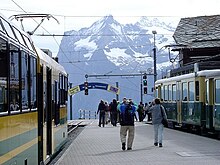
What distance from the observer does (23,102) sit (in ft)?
33.5

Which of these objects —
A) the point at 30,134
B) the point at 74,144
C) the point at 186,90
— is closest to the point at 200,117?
the point at 186,90

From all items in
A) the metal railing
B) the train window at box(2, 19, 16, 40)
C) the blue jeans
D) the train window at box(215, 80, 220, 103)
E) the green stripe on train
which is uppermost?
the train window at box(2, 19, 16, 40)

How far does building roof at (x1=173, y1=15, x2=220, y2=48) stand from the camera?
56.1m

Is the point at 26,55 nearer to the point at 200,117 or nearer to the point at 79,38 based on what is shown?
the point at 200,117

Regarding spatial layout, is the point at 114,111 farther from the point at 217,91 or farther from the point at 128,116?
the point at 128,116

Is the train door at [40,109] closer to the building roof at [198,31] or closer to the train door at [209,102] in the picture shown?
the train door at [209,102]


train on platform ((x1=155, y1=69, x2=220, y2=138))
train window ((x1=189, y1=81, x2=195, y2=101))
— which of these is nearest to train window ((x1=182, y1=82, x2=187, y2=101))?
train on platform ((x1=155, y1=69, x2=220, y2=138))

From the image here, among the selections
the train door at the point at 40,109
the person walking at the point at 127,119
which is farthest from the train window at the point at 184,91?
the train door at the point at 40,109

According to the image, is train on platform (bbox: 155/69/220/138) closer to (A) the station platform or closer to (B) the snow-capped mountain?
(A) the station platform

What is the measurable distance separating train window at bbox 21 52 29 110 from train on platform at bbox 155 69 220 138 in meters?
14.1

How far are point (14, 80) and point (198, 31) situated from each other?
2046 inches

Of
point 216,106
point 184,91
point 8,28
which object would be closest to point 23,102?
point 8,28

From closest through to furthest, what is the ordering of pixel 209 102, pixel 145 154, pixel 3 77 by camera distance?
pixel 3 77, pixel 145 154, pixel 209 102

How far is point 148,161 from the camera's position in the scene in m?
16.6
